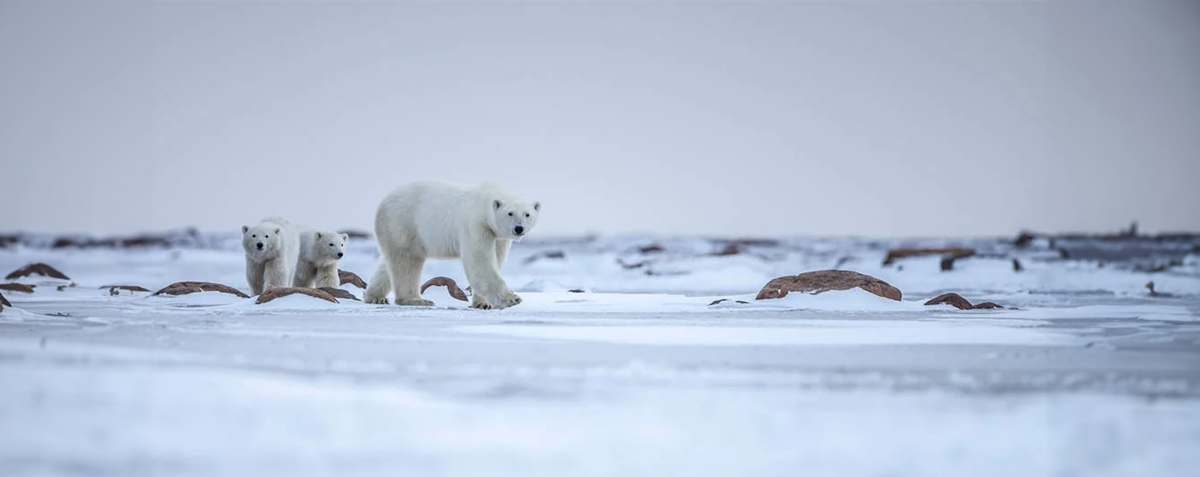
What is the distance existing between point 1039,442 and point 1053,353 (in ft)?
6.30

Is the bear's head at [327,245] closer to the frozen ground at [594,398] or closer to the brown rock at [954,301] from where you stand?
the frozen ground at [594,398]

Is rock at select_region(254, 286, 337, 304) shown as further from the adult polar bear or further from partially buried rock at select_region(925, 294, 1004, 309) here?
partially buried rock at select_region(925, 294, 1004, 309)

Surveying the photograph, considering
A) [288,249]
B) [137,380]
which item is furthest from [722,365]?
[288,249]

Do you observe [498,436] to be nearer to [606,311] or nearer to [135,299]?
[606,311]

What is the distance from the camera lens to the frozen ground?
2.54 metres

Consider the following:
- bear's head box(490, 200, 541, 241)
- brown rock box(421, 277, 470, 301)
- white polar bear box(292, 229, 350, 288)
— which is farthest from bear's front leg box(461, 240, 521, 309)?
white polar bear box(292, 229, 350, 288)

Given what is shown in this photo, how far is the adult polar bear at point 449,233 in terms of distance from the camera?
7.72 m

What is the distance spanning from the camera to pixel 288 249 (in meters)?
9.34

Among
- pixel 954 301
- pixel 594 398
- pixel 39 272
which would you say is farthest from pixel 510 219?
pixel 39 272

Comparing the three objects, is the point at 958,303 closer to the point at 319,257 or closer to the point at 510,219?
the point at 510,219

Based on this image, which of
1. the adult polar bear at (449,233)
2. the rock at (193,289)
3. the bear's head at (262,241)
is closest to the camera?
the adult polar bear at (449,233)

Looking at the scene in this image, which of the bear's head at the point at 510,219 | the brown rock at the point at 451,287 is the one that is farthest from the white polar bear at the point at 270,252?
the bear's head at the point at 510,219

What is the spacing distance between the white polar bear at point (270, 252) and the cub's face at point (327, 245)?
181 mm

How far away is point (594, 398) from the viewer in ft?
10.3
